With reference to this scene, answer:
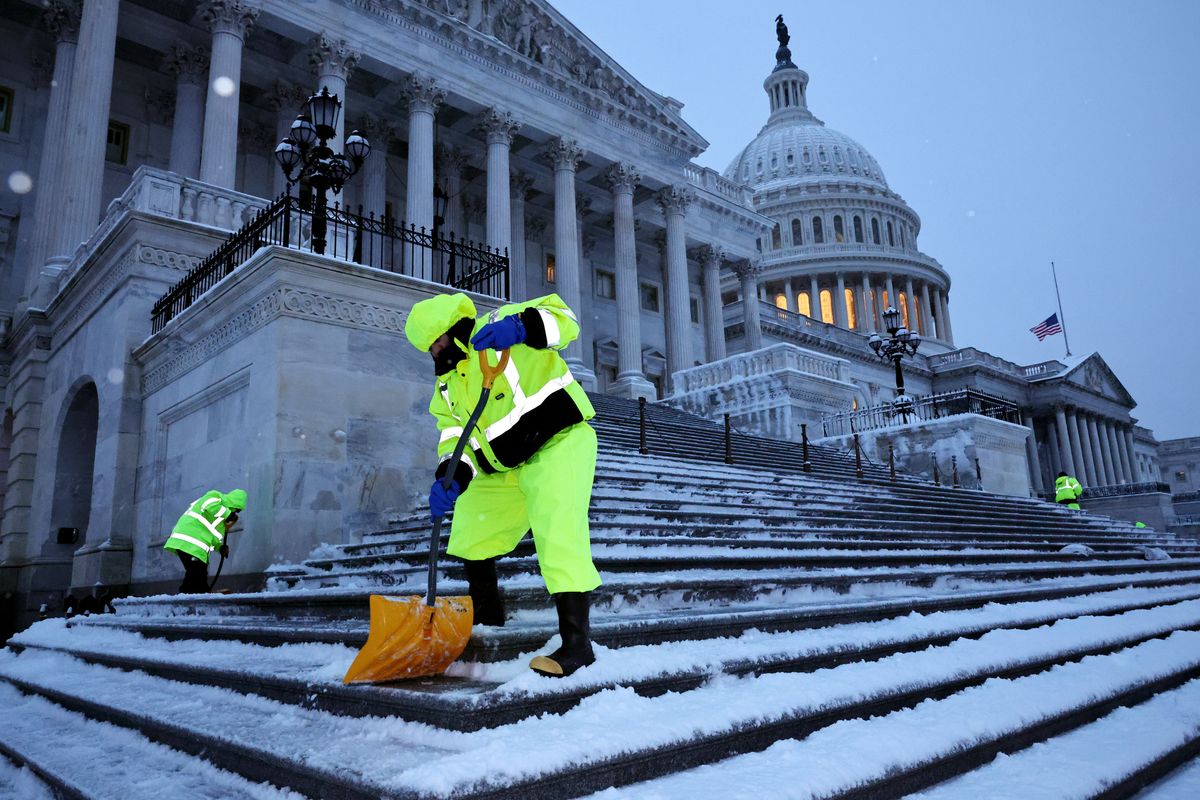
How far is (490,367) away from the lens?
3762mm

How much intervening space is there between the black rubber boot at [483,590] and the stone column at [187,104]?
71.1ft

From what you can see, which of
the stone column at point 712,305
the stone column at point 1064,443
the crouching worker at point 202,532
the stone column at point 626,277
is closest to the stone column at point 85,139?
the crouching worker at point 202,532

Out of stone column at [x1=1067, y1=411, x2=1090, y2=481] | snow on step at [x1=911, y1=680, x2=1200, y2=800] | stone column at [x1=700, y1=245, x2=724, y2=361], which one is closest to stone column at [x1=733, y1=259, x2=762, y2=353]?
stone column at [x1=700, y1=245, x2=724, y2=361]

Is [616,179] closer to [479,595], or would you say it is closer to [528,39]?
[528,39]

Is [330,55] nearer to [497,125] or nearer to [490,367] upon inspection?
[497,125]

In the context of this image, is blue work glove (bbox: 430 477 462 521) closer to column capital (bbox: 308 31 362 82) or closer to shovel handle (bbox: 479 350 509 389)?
shovel handle (bbox: 479 350 509 389)

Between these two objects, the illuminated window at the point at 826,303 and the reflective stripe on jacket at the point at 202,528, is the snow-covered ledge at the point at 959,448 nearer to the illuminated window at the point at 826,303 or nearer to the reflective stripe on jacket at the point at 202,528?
the reflective stripe on jacket at the point at 202,528

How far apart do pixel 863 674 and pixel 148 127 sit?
27.4m

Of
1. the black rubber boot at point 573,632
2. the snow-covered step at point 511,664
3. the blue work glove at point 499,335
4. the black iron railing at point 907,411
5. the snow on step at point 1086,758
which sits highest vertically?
the black iron railing at point 907,411

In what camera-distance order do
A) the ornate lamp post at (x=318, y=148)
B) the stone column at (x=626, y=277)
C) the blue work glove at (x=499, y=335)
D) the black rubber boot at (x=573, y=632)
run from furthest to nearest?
the stone column at (x=626, y=277), the ornate lamp post at (x=318, y=148), the blue work glove at (x=499, y=335), the black rubber boot at (x=573, y=632)

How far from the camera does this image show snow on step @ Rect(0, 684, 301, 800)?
2.93m

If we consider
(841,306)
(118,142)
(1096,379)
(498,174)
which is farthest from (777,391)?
(841,306)

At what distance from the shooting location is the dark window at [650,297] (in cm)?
3856

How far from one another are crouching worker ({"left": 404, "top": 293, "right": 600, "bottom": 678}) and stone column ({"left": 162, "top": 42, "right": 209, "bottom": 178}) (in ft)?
70.1
